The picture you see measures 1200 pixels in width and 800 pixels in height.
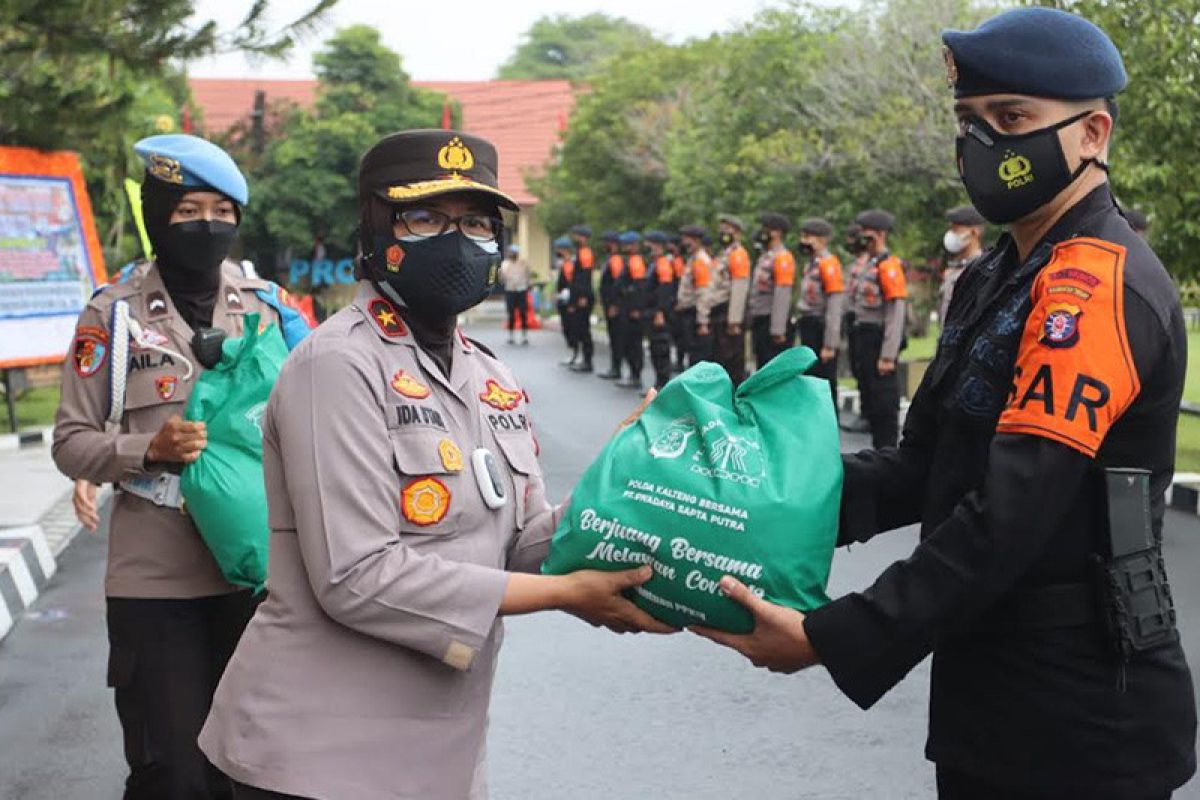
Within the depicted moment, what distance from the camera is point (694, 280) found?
19.5m

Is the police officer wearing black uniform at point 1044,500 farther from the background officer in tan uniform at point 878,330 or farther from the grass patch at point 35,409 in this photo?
the grass patch at point 35,409

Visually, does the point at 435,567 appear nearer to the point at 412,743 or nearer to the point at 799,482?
the point at 412,743

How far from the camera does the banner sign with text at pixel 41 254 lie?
12.8 metres

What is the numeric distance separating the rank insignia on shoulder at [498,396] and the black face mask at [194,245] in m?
1.37

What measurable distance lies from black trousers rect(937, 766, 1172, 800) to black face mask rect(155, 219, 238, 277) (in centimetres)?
226

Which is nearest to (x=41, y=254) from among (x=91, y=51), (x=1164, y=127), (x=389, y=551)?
(x=91, y=51)

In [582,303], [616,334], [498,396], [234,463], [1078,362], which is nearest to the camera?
[1078,362]

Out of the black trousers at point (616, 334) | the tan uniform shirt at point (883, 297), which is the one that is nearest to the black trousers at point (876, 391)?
the tan uniform shirt at point (883, 297)

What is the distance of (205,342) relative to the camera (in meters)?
3.91

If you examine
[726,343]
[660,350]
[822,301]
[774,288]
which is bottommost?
[660,350]

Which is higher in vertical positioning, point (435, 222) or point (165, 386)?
point (435, 222)

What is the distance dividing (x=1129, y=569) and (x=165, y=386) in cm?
242

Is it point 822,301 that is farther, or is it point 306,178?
point 306,178

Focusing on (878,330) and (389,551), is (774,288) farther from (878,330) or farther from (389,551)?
(389,551)
